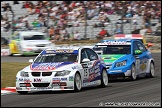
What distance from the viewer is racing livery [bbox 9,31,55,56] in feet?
96.5

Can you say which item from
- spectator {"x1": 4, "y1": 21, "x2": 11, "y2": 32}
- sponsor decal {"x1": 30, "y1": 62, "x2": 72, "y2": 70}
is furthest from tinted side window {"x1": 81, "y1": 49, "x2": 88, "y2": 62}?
spectator {"x1": 4, "y1": 21, "x2": 11, "y2": 32}

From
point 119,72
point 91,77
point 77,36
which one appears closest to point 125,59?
point 119,72

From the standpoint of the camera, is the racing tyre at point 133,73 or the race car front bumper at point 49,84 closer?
the race car front bumper at point 49,84

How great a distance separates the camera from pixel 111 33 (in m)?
30.5

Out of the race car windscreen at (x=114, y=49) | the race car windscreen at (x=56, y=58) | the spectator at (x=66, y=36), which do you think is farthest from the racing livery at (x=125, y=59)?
the spectator at (x=66, y=36)

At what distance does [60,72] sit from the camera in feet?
38.0

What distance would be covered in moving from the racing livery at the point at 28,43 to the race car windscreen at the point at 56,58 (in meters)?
16.7

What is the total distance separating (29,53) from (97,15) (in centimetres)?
488

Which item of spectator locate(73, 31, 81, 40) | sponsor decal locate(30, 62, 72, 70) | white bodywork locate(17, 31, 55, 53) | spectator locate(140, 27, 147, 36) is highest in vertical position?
spectator locate(140, 27, 147, 36)

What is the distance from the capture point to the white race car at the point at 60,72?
11.6 meters

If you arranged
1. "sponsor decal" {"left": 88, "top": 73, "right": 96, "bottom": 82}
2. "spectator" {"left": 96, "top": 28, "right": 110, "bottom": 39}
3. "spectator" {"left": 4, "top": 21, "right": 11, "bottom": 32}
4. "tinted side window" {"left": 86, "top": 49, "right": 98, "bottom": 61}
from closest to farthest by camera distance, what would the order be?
"sponsor decal" {"left": 88, "top": 73, "right": 96, "bottom": 82} → "tinted side window" {"left": 86, "top": 49, "right": 98, "bottom": 61} → "spectator" {"left": 96, "top": 28, "right": 110, "bottom": 39} → "spectator" {"left": 4, "top": 21, "right": 11, "bottom": 32}

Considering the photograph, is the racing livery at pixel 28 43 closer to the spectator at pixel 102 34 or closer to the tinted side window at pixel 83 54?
the spectator at pixel 102 34

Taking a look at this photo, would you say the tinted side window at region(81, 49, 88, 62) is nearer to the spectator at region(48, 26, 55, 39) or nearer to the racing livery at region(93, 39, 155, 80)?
the racing livery at region(93, 39, 155, 80)

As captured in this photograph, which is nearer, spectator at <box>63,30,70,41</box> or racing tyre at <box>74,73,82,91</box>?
racing tyre at <box>74,73,82,91</box>
